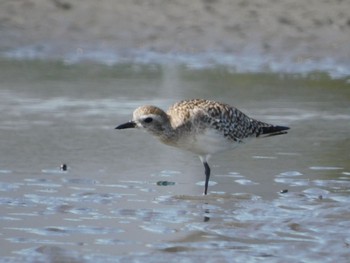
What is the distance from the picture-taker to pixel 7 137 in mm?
11000

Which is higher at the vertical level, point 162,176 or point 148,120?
point 148,120

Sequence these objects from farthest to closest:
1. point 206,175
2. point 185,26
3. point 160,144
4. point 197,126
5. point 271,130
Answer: point 185,26 < point 160,144 < point 271,130 < point 197,126 < point 206,175

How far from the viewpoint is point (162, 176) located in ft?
31.8

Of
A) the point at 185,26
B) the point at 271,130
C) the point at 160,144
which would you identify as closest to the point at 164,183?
the point at 271,130

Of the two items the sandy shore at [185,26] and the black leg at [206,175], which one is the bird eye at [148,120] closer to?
the black leg at [206,175]

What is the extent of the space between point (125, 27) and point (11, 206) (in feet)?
26.7

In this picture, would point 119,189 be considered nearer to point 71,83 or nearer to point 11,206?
point 11,206

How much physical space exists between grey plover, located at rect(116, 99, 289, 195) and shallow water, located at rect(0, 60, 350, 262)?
0.28 meters

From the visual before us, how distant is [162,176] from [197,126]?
504 mm

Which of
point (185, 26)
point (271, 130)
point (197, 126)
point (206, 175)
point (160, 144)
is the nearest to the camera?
point (206, 175)

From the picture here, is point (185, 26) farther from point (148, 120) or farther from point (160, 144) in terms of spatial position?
point (148, 120)

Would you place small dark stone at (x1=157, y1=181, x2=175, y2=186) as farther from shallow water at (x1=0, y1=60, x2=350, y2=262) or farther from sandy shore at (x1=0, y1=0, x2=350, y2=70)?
sandy shore at (x1=0, y1=0, x2=350, y2=70)

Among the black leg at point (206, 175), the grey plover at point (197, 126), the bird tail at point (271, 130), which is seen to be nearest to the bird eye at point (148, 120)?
the grey plover at point (197, 126)

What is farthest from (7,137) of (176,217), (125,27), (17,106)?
(125,27)
